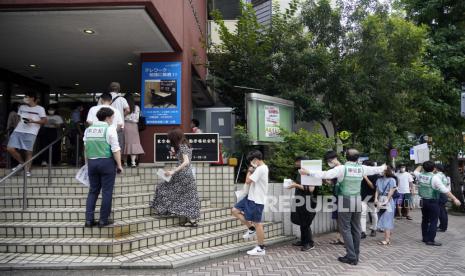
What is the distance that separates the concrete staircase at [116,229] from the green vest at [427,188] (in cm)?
326

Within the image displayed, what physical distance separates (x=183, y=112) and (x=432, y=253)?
6075 mm

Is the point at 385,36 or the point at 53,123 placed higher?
the point at 385,36

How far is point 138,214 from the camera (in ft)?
21.2

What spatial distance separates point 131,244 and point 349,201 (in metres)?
3.46

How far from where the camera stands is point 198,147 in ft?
27.7

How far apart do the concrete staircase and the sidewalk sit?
0.66 ft

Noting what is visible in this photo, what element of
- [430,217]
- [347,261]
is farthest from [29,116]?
[430,217]

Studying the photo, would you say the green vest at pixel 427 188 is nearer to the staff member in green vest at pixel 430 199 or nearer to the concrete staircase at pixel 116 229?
the staff member in green vest at pixel 430 199

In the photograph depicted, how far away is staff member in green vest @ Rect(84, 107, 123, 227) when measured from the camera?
215 inches

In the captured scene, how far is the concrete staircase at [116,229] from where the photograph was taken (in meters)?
5.44

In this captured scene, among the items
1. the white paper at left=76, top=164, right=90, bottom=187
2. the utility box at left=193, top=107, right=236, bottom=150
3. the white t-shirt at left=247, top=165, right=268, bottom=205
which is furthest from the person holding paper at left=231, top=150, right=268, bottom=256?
the utility box at left=193, top=107, right=236, bottom=150

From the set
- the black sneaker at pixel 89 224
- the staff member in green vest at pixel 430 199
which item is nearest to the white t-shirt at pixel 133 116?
the black sneaker at pixel 89 224

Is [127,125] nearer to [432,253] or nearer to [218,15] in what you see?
[218,15]

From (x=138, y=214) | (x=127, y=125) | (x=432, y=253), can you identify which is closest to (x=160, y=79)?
(x=127, y=125)
